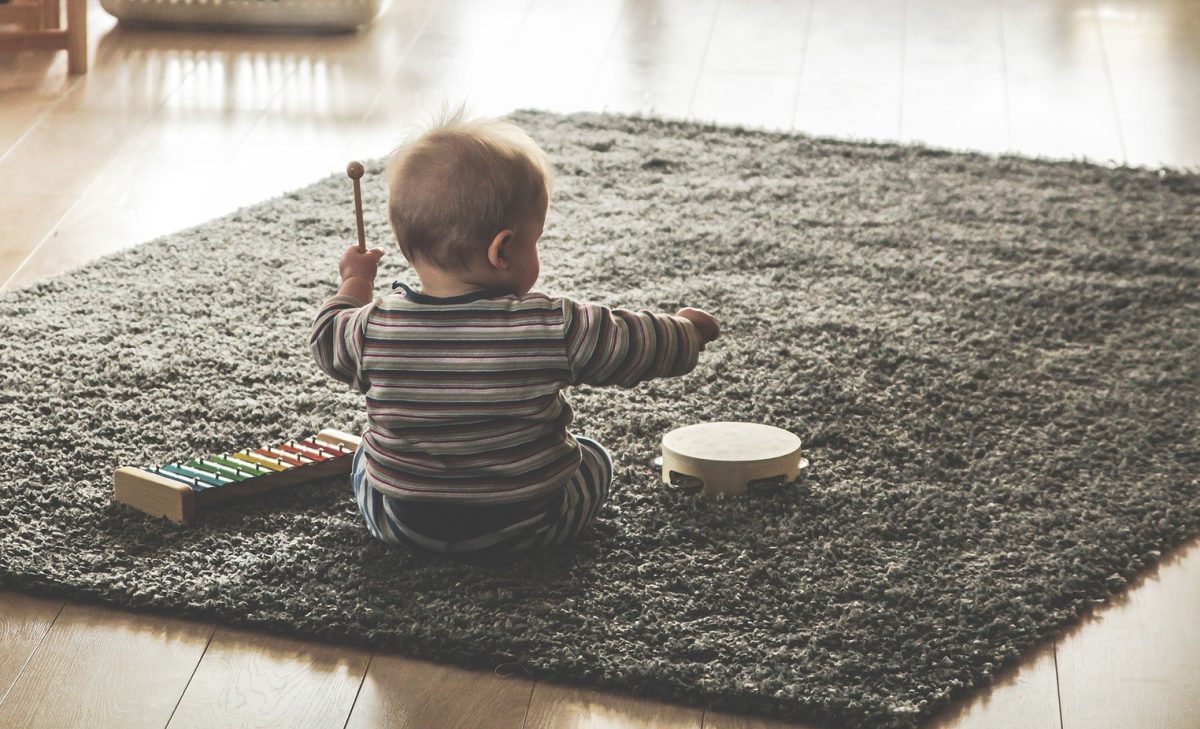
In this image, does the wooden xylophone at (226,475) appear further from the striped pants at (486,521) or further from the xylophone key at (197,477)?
the striped pants at (486,521)

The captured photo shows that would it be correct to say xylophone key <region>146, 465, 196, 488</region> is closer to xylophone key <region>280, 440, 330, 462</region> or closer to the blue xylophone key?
the blue xylophone key

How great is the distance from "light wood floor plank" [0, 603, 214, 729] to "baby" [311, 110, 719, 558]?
212 mm

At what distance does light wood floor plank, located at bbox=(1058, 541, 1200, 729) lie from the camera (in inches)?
43.6

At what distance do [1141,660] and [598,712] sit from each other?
1.47 feet

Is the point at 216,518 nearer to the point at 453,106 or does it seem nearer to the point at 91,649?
the point at 91,649

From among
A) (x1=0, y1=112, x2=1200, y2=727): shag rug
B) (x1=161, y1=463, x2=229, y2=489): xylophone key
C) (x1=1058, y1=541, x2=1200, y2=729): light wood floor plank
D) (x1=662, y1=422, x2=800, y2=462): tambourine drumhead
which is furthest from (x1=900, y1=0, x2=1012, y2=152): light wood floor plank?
(x1=161, y1=463, x2=229, y2=489): xylophone key

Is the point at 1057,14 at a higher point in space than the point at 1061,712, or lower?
higher

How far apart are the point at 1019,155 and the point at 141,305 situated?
54.3 inches

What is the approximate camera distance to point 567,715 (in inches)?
42.9

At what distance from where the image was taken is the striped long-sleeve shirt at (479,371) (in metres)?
1.17

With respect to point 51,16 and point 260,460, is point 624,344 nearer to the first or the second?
point 260,460

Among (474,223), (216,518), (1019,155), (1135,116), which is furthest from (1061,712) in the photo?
(1135,116)

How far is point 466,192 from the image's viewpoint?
3.76ft

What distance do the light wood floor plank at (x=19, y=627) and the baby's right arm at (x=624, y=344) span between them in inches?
18.8
